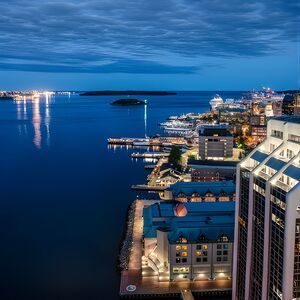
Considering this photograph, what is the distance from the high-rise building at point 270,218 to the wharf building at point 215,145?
33492mm

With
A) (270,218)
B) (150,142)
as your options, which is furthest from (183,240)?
(150,142)

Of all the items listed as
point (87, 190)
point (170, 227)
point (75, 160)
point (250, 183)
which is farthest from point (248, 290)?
point (75, 160)

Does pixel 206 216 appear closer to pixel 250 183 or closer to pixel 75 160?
pixel 250 183

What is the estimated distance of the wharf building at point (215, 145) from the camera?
48.6 metres

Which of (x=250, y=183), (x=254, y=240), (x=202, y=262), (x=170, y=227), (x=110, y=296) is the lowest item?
(x=110, y=296)

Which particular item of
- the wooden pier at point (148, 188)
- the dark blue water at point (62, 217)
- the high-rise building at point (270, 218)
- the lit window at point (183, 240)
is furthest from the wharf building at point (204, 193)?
the high-rise building at point (270, 218)

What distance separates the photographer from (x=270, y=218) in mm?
12539

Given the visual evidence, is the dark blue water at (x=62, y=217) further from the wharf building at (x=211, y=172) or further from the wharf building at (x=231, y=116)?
the wharf building at (x=231, y=116)

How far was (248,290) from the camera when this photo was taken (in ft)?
47.4

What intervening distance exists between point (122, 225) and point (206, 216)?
7.67 m

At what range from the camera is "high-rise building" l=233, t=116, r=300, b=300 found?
11.5 meters

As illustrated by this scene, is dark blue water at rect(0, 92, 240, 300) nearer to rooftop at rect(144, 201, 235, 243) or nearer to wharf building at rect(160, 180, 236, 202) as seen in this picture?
rooftop at rect(144, 201, 235, 243)

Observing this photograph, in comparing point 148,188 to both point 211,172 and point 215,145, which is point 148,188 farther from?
point 215,145

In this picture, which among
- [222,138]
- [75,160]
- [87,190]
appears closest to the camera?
[87,190]
